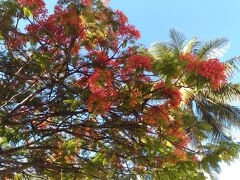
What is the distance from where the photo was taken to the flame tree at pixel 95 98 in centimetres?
788

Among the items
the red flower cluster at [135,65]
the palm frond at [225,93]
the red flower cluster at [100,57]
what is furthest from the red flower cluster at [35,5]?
the palm frond at [225,93]

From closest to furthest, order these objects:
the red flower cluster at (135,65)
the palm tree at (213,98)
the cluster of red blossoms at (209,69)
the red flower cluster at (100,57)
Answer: the cluster of red blossoms at (209,69) < the red flower cluster at (135,65) < the red flower cluster at (100,57) < the palm tree at (213,98)

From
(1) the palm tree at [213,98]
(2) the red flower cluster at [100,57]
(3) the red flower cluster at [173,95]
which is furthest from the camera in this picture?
(1) the palm tree at [213,98]

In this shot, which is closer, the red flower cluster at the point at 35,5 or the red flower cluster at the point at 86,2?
the red flower cluster at the point at 35,5

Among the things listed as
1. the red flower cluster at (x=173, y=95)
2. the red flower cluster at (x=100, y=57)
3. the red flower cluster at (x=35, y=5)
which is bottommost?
→ the red flower cluster at (x=173, y=95)

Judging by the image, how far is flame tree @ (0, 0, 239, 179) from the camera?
788 centimetres

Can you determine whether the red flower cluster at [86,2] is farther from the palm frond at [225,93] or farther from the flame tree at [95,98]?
the palm frond at [225,93]

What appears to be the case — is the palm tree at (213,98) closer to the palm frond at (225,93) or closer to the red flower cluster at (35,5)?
the palm frond at (225,93)

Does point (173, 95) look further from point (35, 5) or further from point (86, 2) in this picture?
point (35, 5)

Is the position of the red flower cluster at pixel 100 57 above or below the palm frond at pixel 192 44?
below

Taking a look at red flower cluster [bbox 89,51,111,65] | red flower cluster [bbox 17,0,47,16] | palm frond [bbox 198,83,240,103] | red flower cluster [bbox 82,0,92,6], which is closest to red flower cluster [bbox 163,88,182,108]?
red flower cluster [bbox 89,51,111,65]

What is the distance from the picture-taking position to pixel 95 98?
773cm

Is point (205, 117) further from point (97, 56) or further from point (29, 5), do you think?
point (29, 5)

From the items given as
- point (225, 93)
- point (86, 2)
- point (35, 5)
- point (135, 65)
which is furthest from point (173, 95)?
point (225, 93)
